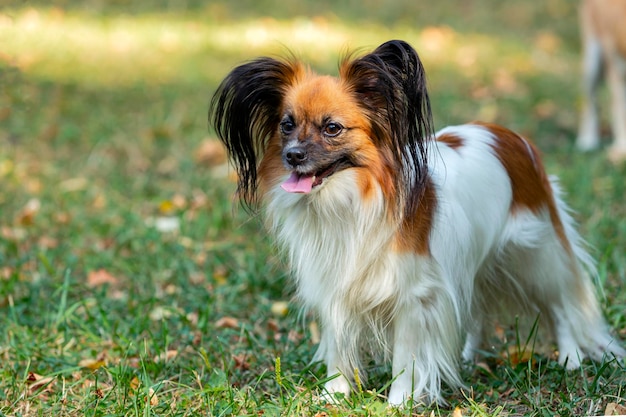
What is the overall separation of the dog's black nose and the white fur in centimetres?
13

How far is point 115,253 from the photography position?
5367 mm

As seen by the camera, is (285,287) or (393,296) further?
(285,287)

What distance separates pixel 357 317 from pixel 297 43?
7.41m

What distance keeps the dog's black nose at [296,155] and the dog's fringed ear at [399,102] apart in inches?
11.6

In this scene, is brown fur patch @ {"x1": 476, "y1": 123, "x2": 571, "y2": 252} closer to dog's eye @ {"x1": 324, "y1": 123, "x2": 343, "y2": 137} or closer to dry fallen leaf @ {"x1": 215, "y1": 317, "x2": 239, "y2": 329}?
dog's eye @ {"x1": 324, "y1": 123, "x2": 343, "y2": 137}

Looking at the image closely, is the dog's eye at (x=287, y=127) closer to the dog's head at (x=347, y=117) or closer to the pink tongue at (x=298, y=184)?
the dog's head at (x=347, y=117)

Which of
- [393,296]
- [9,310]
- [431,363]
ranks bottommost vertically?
[9,310]

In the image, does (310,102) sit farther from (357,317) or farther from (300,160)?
(357,317)

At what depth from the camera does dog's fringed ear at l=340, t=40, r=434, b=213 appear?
309 cm

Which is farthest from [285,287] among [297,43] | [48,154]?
[297,43]

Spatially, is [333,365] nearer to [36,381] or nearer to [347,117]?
[347,117]

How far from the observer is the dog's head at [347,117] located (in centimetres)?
314

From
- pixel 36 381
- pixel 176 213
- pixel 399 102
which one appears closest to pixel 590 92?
pixel 176 213

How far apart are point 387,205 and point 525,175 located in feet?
2.64
